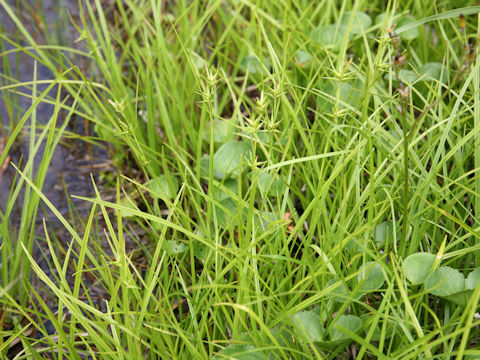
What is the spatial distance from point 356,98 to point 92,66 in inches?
39.9

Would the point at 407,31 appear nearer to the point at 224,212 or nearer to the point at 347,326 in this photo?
the point at 224,212

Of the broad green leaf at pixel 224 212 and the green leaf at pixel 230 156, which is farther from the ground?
the green leaf at pixel 230 156

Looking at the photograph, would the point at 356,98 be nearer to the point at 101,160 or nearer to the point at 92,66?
the point at 101,160

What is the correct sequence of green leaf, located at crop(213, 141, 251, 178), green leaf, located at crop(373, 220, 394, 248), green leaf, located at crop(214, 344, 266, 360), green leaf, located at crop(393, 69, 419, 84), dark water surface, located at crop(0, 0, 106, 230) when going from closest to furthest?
green leaf, located at crop(214, 344, 266, 360) → green leaf, located at crop(373, 220, 394, 248) → green leaf, located at crop(213, 141, 251, 178) → green leaf, located at crop(393, 69, 419, 84) → dark water surface, located at crop(0, 0, 106, 230)

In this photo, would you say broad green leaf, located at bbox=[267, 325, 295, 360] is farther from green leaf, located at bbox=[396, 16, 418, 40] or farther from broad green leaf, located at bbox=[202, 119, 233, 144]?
green leaf, located at bbox=[396, 16, 418, 40]

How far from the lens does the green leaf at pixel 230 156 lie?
1.28 meters

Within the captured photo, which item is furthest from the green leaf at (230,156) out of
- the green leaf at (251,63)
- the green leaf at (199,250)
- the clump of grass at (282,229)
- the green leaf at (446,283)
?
the green leaf at (446,283)

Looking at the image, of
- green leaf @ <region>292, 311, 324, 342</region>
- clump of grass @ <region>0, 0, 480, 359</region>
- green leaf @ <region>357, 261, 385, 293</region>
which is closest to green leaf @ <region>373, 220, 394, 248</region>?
clump of grass @ <region>0, 0, 480, 359</region>

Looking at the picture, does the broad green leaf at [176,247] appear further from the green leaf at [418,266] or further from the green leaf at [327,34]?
the green leaf at [327,34]

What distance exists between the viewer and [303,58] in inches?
58.6

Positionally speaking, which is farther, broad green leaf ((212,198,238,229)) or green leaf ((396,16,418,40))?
green leaf ((396,16,418,40))

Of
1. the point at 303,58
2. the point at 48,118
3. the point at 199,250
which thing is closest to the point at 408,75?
the point at 303,58

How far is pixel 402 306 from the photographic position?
995mm

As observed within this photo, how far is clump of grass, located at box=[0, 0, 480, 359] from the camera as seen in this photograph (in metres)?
0.91
